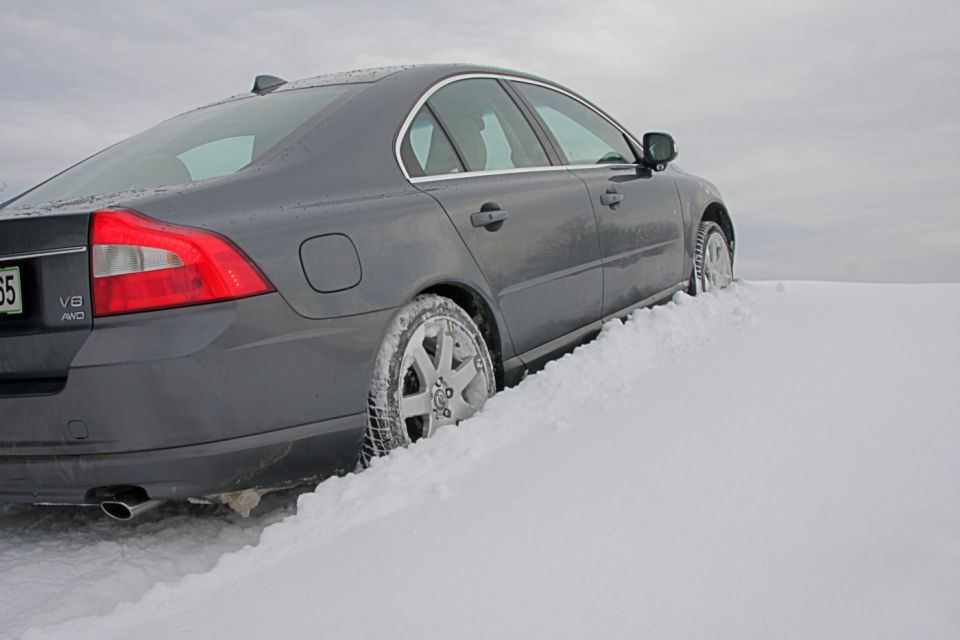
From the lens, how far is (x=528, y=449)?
2.69 metres

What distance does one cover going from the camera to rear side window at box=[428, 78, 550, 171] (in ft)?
11.3

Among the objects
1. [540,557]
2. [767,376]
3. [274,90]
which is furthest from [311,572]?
[274,90]

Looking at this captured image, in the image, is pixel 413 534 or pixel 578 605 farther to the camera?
pixel 413 534

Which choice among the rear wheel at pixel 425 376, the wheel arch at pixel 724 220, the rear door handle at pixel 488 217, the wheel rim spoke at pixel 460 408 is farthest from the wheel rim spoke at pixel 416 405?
the wheel arch at pixel 724 220

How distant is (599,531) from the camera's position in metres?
2.12

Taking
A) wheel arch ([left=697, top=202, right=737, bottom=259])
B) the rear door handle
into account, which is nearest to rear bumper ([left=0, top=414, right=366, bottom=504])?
the rear door handle

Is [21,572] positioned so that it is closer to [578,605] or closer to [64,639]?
[64,639]

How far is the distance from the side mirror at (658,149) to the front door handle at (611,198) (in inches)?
21.9

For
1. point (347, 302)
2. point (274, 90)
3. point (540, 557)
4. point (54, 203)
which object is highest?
point (274, 90)

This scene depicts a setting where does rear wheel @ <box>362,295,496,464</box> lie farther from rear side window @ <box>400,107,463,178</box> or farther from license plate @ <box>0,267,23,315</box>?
license plate @ <box>0,267,23,315</box>

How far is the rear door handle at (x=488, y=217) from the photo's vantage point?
3.22m

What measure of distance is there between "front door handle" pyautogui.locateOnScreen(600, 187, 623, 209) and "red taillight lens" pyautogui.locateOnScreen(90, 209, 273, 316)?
2110 millimetres

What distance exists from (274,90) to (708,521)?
2.48 metres

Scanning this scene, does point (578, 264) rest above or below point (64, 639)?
above
